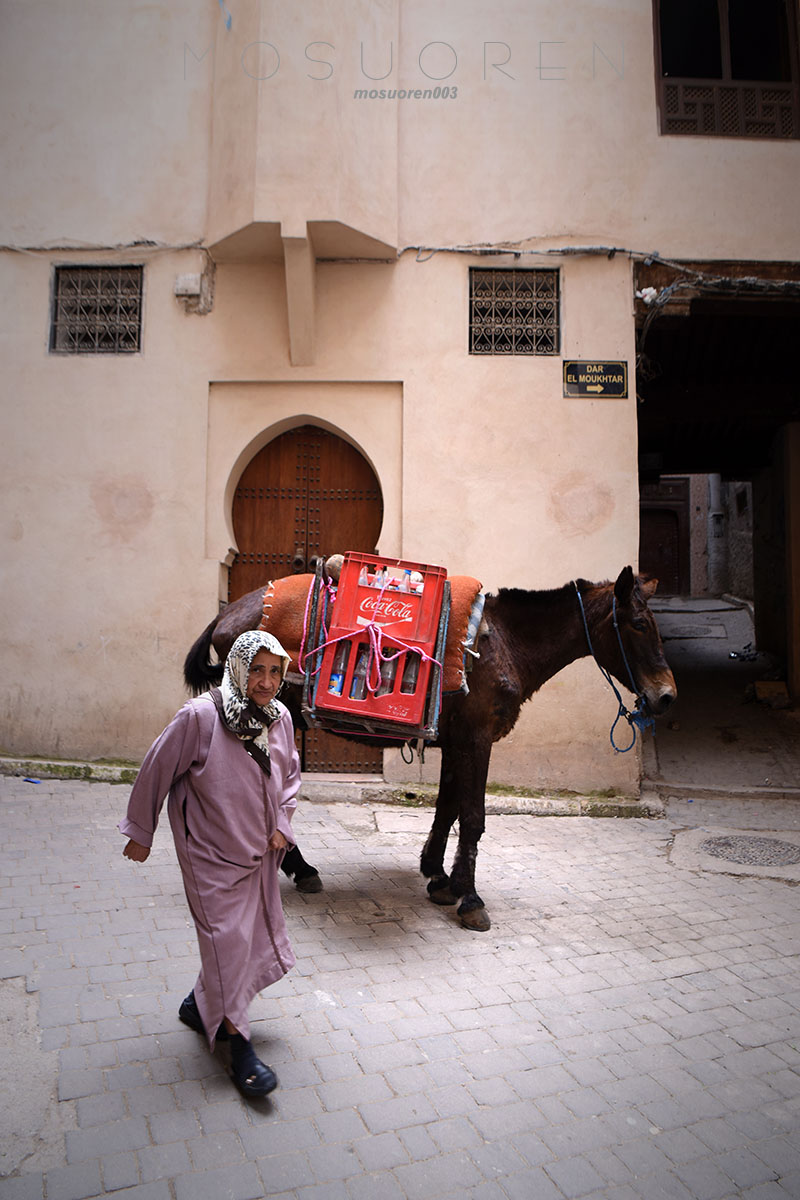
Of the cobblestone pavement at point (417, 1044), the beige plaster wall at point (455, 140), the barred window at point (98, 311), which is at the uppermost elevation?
the beige plaster wall at point (455, 140)

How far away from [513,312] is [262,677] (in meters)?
5.69

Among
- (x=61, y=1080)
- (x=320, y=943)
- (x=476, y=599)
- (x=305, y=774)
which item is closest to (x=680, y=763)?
(x=305, y=774)

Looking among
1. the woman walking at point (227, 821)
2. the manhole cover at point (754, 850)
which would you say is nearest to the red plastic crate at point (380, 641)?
the woman walking at point (227, 821)

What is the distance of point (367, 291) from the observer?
7238mm

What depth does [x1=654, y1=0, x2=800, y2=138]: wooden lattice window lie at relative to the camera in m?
7.54

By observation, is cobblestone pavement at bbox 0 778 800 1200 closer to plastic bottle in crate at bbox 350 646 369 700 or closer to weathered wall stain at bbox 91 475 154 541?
plastic bottle in crate at bbox 350 646 369 700

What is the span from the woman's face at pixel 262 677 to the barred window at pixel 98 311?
18.4ft

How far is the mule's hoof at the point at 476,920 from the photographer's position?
13.1ft

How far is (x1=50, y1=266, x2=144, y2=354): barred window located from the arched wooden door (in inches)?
63.4

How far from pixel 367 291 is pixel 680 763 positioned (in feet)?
17.5

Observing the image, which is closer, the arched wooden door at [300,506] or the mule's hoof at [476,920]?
the mule's hoof at [476,920]

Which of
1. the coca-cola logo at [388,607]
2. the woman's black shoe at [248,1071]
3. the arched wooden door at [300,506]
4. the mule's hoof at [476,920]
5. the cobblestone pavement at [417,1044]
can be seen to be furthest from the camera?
the arched wooden door at [300,506]

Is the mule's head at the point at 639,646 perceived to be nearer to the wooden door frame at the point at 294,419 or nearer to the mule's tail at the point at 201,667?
the mule's tail at the point at 201,667

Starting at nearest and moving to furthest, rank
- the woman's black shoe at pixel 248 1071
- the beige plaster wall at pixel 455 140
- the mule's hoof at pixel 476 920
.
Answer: the woman's black shoe at pixel 248 1071, the mule's hoof at pixel 476 920, the beige plaster wall at pixel 455 140
